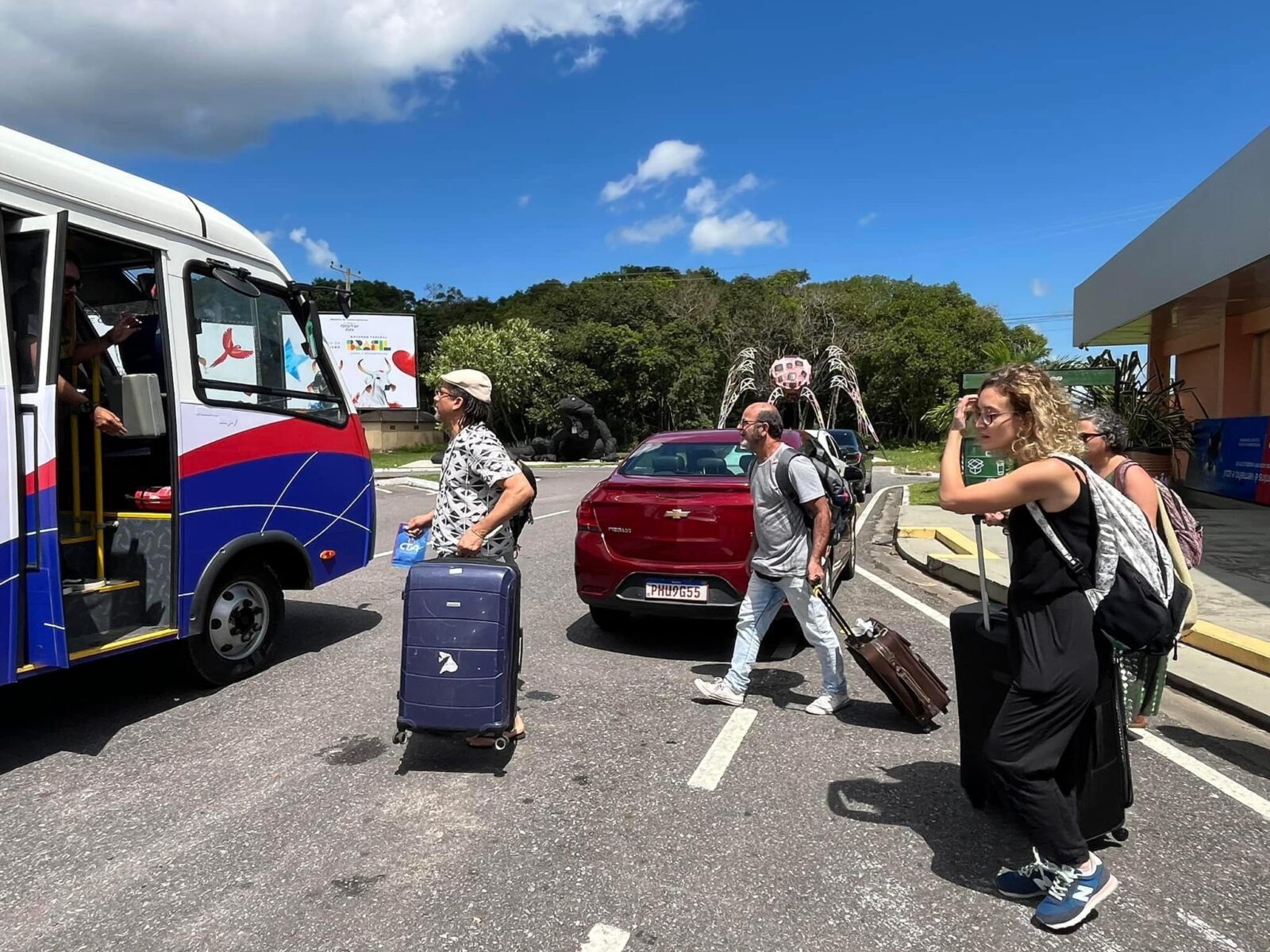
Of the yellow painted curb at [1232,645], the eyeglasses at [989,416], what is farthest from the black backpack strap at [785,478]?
the yellow painted curb at [1232,645]

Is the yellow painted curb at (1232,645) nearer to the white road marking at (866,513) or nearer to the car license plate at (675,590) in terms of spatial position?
the car license plate at (675,590)

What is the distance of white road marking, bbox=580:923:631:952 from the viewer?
260 cm

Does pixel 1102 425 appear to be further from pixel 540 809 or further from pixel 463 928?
pixel 463 928

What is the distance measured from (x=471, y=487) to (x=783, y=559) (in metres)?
1.77

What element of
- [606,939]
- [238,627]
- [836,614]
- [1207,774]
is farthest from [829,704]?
[238,627]

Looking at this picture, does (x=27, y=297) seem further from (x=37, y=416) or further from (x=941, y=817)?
(x=941, y=817)

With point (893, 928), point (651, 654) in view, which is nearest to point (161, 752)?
point (651, 654)

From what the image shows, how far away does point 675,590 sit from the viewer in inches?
225

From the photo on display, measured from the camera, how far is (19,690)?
5.20m

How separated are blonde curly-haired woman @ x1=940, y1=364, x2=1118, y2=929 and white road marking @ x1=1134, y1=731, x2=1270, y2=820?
1306mm

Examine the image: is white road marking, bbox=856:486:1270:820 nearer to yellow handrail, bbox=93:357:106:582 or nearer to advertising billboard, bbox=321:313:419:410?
yellow handrail, bbox=93:357:106:582

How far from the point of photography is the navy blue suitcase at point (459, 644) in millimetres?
3760

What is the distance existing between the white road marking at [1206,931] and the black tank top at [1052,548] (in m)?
1.15

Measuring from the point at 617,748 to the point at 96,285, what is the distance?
4.43 metres
